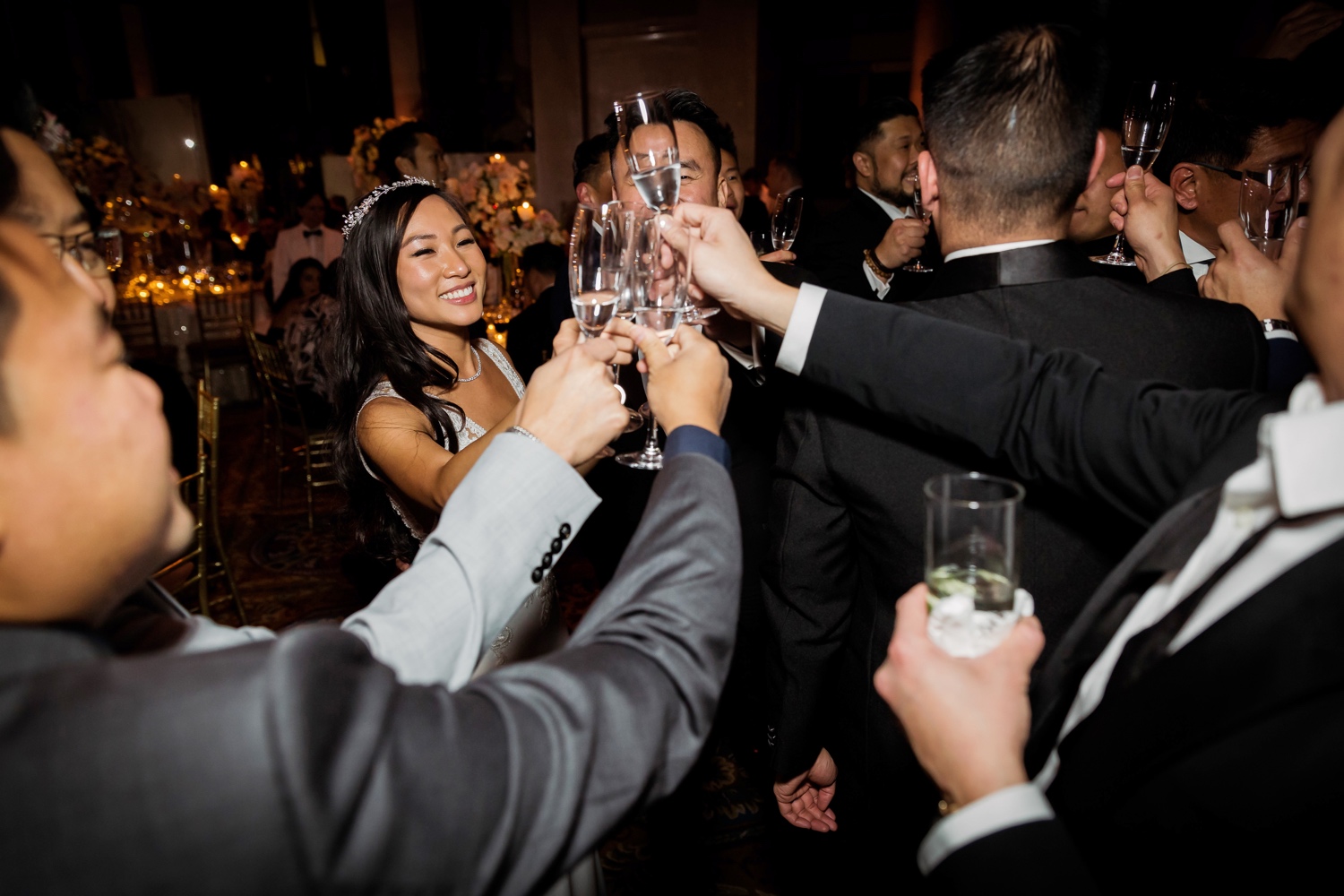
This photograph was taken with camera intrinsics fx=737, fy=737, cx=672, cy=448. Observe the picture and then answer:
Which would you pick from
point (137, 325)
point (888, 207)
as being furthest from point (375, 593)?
point (137, 325)

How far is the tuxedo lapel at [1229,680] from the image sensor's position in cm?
71

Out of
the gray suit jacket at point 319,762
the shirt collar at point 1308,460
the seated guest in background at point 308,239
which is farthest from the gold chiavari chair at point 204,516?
the seated guest in background at point 308,239

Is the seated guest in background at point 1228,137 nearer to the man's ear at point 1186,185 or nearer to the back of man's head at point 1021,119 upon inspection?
the man's ear at point 1186,185

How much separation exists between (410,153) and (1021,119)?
488 centimetres

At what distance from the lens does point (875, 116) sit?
5027mm

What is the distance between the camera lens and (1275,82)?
2.71m

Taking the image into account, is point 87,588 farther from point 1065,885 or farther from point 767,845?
point 767,845

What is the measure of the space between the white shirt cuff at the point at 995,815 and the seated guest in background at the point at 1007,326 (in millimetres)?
496

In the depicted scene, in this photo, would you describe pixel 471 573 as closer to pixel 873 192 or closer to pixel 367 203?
pixel 367 203

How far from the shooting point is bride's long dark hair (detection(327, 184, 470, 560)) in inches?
89.3

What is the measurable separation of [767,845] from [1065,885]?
2057mm

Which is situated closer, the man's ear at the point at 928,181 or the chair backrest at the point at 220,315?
the man's ear at the point at 928,181

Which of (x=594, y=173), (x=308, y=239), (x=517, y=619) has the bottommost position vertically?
(x=517, y=619)

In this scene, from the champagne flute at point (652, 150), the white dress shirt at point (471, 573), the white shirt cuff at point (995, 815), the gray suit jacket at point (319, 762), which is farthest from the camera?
the champagne flute at point (652, 150)
